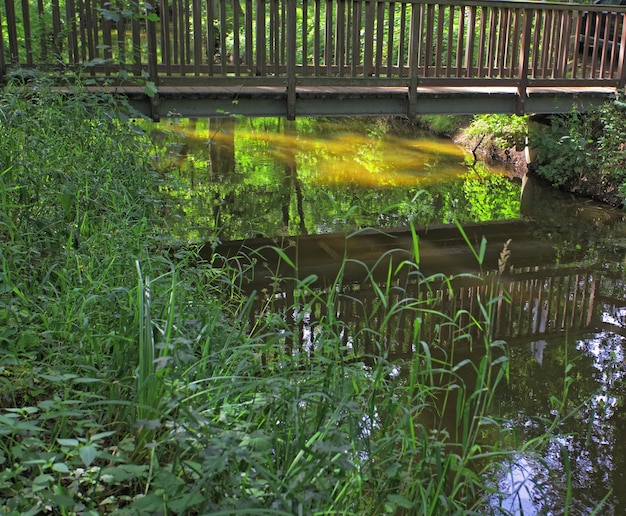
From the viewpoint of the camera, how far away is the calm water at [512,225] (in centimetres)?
367

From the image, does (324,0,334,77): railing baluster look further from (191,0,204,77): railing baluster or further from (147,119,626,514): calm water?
(147,119,626,514): calm water

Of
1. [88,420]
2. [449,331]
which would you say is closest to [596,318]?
[449,331]

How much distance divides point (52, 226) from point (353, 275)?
Result: 296cm

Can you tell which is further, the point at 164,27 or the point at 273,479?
the point at 164,27

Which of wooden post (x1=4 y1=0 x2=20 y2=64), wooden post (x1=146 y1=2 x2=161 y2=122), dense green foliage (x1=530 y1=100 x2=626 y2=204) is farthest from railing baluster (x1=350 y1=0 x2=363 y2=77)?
wooden post (x1=4 y1=0 x2=20 y2=64)

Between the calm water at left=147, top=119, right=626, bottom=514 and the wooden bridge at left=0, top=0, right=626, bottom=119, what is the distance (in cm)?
79

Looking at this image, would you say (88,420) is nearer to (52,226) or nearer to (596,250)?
(52,226)

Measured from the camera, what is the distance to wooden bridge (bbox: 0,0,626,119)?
281 inches

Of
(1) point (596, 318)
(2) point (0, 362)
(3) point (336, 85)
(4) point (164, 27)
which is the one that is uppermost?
(4) point (164, 27)

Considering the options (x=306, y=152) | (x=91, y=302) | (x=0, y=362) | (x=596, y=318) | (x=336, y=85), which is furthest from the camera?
(x=306, y=152)

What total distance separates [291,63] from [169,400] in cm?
635

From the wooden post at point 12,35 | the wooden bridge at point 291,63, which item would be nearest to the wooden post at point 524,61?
the wooden bridge at point 291,63

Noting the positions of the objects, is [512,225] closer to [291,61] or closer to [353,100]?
[353,100]

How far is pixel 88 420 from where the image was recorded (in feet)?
7.43
